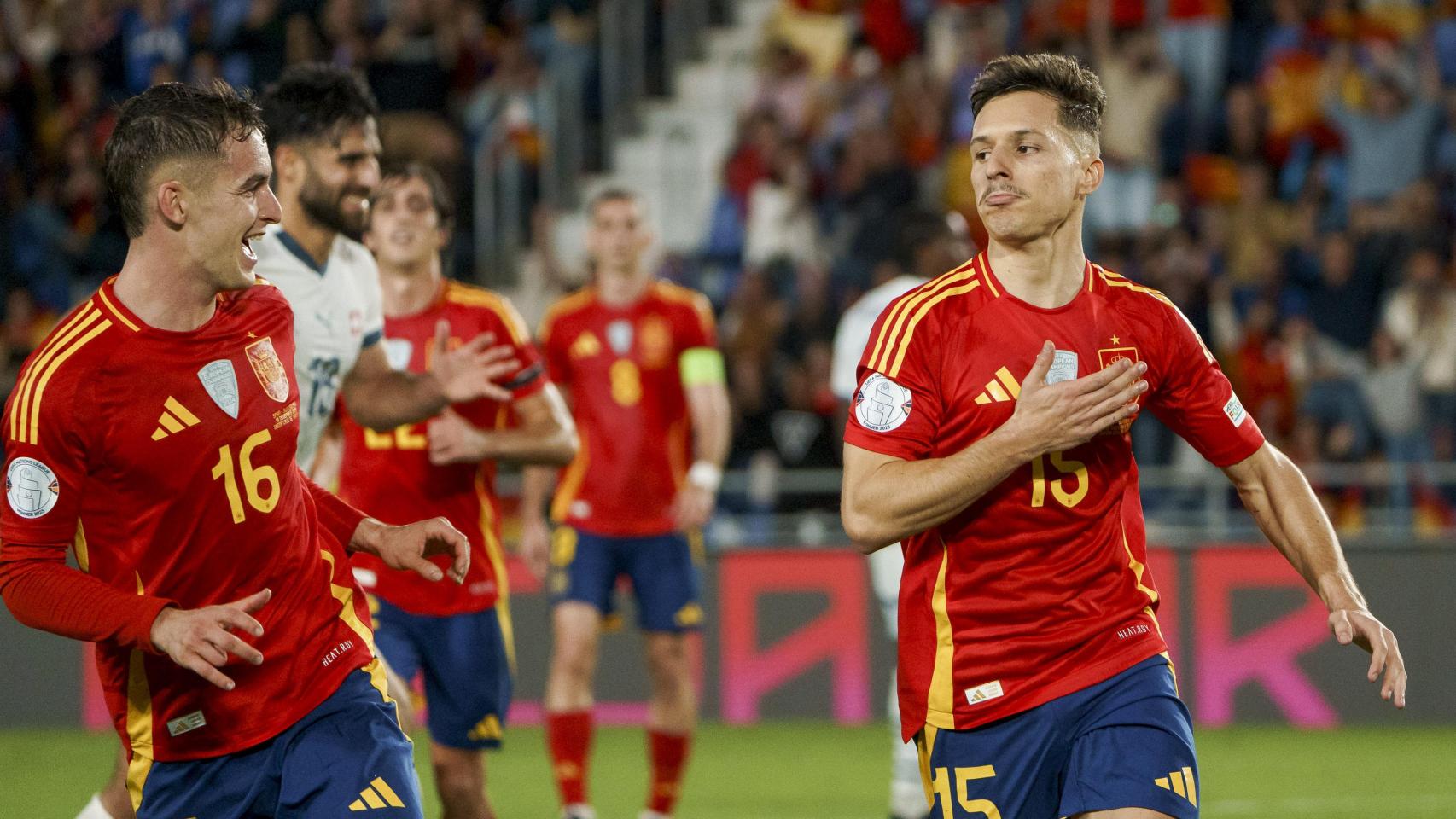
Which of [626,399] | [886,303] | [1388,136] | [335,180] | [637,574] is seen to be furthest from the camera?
[1388,136]

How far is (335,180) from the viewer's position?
6074 mm

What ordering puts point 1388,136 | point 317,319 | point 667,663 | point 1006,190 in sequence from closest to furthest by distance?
1. point 1006,190
2. point 317,319
3. point 667,663
4. point 1388,136

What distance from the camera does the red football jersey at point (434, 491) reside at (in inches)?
278

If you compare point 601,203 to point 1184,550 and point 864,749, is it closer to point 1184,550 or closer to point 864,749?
point 864,749

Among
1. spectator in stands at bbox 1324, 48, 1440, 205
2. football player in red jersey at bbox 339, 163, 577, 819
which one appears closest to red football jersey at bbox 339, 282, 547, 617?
football player in red jersey at bbox 339, 163, 577, 819

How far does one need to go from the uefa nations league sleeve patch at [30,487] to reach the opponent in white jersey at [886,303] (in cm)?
427

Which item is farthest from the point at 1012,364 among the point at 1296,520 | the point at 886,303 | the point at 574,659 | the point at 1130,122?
the point at 1130,122

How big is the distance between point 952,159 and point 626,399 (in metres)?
7.08

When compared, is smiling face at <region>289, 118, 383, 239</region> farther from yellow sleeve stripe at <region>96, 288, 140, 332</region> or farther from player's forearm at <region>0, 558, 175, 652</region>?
player's forearm at <region>0, 558, 175, 652</region>

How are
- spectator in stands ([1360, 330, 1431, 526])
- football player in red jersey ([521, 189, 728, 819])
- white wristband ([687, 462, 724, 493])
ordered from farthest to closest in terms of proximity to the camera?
1. spectator in stands ([1360, 330, 1431, 526])
2. white wristband ([687, 462, 724, 493])
3. football player in red jersey ([521, 189, 728, 819])

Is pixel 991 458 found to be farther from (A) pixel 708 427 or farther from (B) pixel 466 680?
(A) pixel 708 427

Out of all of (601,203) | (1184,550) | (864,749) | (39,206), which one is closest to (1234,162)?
(1184,550)

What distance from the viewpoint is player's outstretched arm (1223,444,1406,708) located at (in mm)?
4594

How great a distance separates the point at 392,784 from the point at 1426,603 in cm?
914
